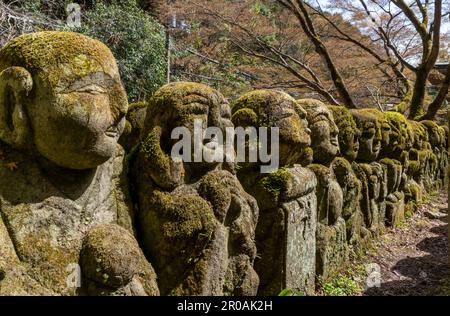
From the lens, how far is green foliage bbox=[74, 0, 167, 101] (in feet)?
34.5

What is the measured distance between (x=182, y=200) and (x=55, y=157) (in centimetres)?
86

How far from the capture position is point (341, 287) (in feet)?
16.4

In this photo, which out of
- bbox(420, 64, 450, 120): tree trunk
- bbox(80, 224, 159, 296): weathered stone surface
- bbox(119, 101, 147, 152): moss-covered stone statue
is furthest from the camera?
bbox(420, 64, 450, 120): tree trunk

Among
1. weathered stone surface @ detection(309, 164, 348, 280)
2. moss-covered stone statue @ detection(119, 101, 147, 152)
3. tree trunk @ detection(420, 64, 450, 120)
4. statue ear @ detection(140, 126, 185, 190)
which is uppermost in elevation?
tree trunk @ detection(420, 64, 450, 120)

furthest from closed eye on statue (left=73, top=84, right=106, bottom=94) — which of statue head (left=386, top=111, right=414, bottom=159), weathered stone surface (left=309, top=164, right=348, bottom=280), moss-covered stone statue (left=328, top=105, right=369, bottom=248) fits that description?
statue head (left=386, top=111, right=414, bottom=159)

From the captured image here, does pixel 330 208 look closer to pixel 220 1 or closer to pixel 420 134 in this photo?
pixel 420 134

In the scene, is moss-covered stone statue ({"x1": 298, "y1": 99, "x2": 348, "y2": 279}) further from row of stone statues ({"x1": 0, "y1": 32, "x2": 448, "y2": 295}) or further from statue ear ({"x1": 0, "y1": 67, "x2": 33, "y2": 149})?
statue ear ({"x1": 0, "y1": 67, "x2": 33, "y2": 149})

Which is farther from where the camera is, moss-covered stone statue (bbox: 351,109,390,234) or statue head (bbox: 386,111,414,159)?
statue head (bbox: 386,111,414,159)

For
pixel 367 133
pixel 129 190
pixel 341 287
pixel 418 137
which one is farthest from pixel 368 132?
pixel 418 137

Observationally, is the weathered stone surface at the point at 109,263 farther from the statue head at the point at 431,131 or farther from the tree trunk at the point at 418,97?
the tree trunk at the point at 418,97

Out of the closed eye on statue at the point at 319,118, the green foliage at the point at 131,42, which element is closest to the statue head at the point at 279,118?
the closed eye on statue at the point at 319,118

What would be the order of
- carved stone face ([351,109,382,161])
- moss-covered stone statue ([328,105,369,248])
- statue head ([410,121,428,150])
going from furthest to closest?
statue head ([410,121,428,150]), carved stone face ([351,109,382,161]), moss-covered stone statue ([328,105,369,248])

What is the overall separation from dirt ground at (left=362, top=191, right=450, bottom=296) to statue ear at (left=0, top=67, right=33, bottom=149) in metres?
4.26
